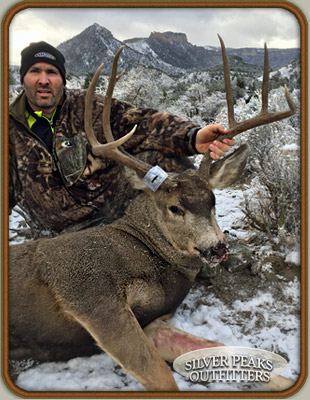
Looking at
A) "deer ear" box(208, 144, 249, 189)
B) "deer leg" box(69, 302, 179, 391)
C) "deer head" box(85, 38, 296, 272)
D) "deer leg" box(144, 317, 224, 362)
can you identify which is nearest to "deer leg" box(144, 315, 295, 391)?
"deer leg" box(144, 317, 224, 362)

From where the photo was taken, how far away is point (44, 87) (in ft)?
12.4

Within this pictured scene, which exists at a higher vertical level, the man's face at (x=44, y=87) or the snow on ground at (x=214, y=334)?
the man's face at (x=44, y=87)

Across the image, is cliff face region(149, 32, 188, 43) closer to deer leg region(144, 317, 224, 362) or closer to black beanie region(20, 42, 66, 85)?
black beanie region(20, 42, 66, 85)

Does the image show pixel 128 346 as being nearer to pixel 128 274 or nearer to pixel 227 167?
pixel 128 274

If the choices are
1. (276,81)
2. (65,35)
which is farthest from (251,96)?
(65,35)

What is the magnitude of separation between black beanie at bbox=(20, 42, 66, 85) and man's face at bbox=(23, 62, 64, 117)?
0.28 feet

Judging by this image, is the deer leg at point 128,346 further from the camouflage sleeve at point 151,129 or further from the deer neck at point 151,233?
the camouflage sleeve at point 151,129

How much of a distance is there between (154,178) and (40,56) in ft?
5.24

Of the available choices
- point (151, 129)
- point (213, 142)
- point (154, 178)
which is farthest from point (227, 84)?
point (151, 129)

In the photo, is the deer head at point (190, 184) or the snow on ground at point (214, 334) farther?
the deer head at point (190, 184)

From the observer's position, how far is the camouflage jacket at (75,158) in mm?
3777

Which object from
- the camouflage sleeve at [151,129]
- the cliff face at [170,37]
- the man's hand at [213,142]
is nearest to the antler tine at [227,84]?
the man's hand at [213,142]

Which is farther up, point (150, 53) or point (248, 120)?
point (150, 53)

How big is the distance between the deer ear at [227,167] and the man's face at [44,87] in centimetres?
183
